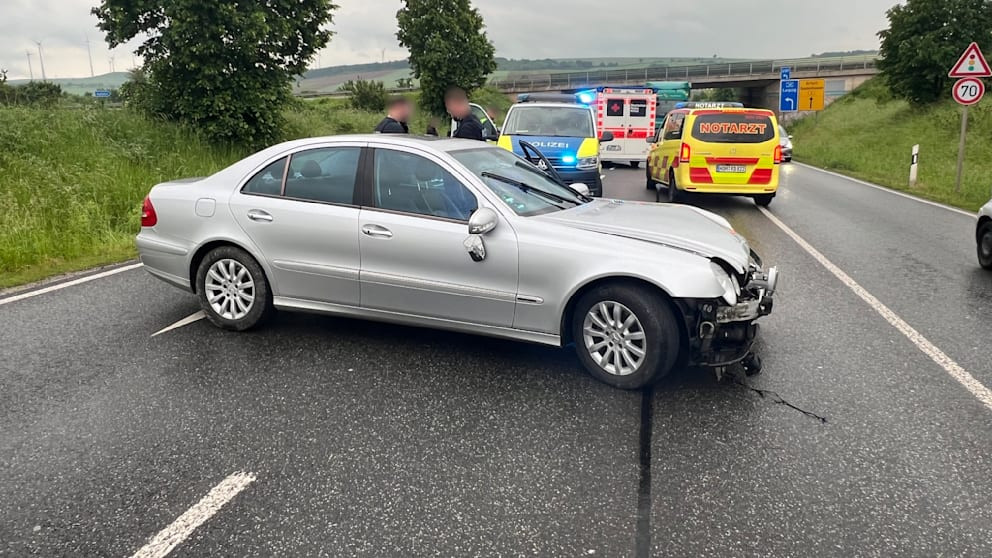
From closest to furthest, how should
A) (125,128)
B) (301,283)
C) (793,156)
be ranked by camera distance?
(301,283), (125,128), (793,156)

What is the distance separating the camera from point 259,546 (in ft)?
9.50

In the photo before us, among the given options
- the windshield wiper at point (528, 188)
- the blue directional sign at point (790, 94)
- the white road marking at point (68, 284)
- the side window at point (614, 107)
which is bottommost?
the white road marking at point (68, 284)

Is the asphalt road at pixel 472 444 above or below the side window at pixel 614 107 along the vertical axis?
below

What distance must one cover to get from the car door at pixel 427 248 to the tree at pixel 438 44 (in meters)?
36.4

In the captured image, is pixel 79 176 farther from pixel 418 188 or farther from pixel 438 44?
pixel 438 44

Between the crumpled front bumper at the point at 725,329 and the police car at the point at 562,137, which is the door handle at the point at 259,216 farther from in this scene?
the police car at the point at 562,137

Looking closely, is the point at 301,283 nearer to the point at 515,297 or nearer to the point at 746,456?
the point at 515,297

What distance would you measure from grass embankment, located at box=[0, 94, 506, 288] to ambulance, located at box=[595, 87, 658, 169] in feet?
43.3

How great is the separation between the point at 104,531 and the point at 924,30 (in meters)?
40.7

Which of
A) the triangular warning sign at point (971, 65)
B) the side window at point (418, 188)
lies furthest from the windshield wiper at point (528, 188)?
the triangular warning sign at point (971, 65)

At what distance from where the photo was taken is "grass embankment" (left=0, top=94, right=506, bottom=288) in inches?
338

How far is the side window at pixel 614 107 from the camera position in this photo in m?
24.3

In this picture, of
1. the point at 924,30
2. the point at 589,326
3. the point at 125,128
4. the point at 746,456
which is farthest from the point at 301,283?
the point at 924,30

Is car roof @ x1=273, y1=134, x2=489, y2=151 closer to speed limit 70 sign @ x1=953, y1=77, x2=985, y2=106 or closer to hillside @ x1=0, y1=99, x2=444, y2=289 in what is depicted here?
hillside @ x1=0, y1=99, x2=444, y2=289
